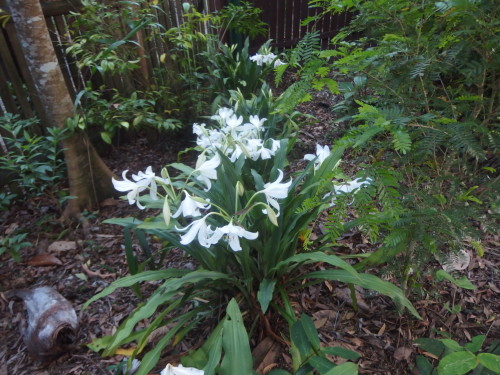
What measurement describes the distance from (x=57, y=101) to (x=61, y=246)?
1.09m

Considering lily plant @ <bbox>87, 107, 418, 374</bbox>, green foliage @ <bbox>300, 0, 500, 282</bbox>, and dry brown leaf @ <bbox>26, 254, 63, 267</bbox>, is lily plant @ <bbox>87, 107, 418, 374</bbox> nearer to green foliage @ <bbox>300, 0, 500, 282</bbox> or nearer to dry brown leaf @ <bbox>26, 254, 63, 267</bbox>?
green foliage @ <bbox>300, 0, 500, 282</bbox>

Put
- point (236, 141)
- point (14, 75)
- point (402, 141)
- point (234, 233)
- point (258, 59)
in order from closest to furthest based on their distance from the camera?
point (402, 141), point (234, 233), point (236, 141), point (14, 75), point (258, 59)

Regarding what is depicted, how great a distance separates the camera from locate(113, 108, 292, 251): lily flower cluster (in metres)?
1.22

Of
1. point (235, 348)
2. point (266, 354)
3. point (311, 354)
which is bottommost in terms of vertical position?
point (266, 354)

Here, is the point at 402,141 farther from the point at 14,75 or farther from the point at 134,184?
the point at 14,75

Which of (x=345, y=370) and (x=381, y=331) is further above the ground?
(x=345, y=370)

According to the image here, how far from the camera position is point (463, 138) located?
938 millimetres

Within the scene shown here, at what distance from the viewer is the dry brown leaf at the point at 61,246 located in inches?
97.0

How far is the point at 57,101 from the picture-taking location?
2.46 metres

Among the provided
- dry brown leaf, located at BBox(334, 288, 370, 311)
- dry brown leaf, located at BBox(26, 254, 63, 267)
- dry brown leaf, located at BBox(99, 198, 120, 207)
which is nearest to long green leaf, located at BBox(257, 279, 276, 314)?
dry brown leaf, located at BBox(334, 288, 370, 311)

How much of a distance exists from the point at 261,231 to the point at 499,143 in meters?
1.00

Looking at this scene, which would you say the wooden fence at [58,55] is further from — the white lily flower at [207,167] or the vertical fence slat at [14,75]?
the white lily flower at [207,167]

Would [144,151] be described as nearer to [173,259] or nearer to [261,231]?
[173,259]

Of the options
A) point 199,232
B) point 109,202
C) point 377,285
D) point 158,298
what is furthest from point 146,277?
point 109,202
